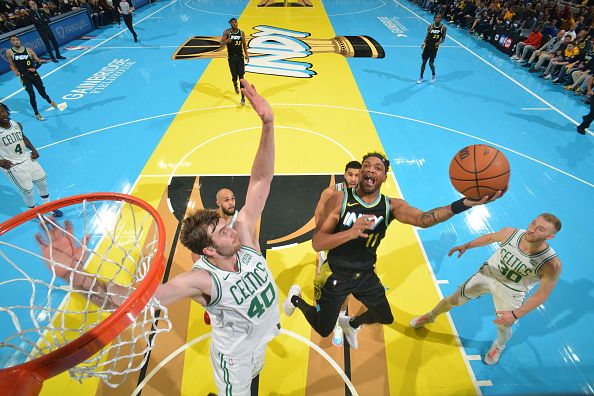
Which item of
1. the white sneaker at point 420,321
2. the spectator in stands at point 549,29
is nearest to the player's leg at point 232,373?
the white sneaker at point 420,321

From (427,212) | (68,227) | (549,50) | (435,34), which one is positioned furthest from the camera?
(549,50)

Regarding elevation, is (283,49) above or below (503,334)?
below

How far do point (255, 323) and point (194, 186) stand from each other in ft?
14.7

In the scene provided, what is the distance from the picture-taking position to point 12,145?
5102mm

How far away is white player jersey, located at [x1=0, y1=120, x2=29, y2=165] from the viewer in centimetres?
502

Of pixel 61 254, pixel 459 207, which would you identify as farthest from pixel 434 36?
pixel 61 254

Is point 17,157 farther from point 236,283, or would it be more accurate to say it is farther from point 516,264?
point 516,264

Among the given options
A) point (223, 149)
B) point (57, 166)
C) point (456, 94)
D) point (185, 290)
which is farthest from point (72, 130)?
point (456, 94)

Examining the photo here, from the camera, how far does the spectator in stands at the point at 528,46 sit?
12820 millimetres

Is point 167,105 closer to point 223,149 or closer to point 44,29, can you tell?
point 223,149

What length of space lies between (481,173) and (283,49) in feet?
40.0

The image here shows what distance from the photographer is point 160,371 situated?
3900 millimetres

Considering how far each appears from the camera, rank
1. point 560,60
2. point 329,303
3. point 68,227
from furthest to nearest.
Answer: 1. point 560,60
2. point 329,303
3. point 68,227

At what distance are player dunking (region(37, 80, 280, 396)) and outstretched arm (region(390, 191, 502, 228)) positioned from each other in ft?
4.57
